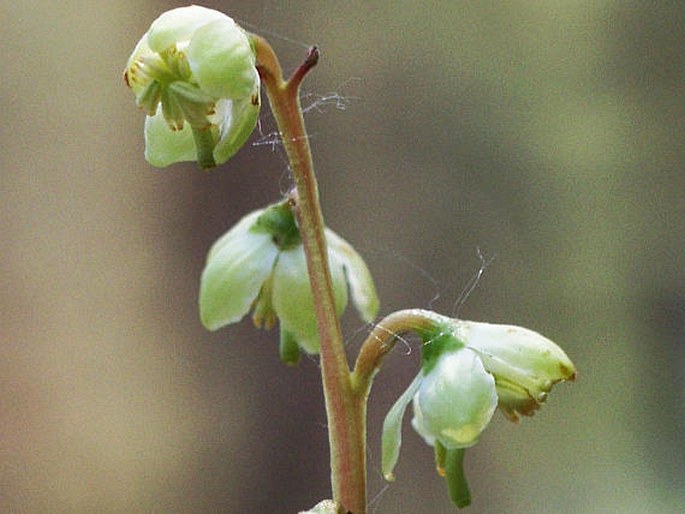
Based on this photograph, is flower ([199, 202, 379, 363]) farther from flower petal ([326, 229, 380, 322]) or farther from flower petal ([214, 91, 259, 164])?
flower petal ([214, 91, 259, 164])

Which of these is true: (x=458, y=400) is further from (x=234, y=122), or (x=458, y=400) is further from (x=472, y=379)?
(x=234, y=122)

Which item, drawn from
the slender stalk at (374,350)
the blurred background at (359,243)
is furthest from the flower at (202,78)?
the blurred background at (359,243)

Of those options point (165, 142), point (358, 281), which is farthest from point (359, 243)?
point (165, 142)

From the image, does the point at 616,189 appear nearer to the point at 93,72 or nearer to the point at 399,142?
the point at 399,142

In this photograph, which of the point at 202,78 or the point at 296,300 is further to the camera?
the point at 296,300

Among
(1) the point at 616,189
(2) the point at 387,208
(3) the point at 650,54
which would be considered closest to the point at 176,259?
(2) the point at 387,208

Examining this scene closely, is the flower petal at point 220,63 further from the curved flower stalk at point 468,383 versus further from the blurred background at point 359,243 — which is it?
the blurred background at point 359,243
